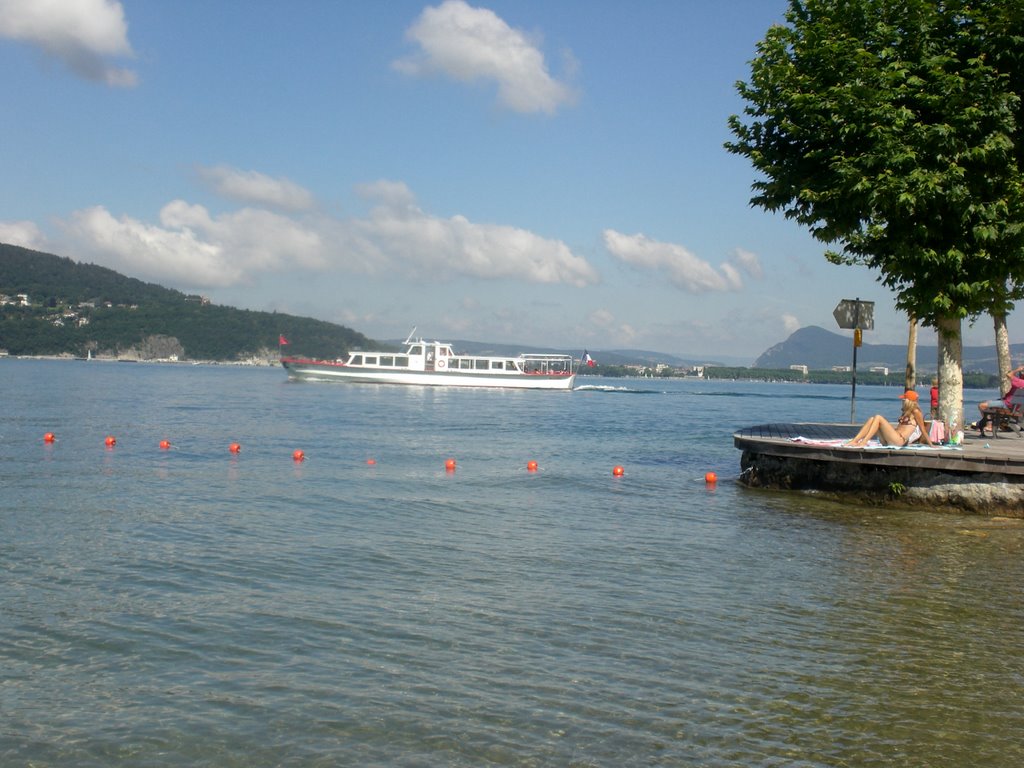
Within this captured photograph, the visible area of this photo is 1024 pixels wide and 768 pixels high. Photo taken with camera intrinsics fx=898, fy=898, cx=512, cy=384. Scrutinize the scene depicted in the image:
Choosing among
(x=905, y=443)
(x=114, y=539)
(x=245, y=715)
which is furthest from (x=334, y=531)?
(x=905, y=443)

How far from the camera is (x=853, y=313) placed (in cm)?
2175

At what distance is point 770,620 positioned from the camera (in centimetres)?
851

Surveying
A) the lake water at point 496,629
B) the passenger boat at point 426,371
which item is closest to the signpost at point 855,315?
the lake water at point 496,629

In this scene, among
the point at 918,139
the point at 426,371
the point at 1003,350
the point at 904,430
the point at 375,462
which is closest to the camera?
the point at 918,139

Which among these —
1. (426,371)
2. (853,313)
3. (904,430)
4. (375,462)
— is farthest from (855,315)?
(426,371)

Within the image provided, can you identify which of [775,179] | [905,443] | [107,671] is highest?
[775,179]

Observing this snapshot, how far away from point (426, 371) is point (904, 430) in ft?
267

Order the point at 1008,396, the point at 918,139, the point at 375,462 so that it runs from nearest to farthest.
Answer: the point at 918,139 → the point at 375,462 → the point at 1008,396

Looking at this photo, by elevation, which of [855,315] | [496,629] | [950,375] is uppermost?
[855,315]

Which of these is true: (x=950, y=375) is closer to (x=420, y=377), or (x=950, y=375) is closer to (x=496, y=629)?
(x=496, y=629)

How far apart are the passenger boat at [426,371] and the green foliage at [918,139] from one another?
8036 centimetres

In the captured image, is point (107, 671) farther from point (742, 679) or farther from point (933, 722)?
point (933, 722)

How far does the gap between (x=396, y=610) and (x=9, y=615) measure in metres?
3.49

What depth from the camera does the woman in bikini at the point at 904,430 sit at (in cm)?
A: 1681
